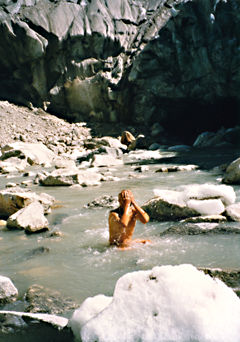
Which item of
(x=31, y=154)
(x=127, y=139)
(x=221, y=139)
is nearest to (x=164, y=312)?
(x=31, y=154)

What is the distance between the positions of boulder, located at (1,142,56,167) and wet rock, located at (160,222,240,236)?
9.77 m

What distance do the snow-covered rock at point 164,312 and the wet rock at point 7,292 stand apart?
0.78 m

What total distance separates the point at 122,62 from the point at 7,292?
75.4ft

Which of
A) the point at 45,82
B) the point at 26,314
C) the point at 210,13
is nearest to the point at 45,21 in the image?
the point at 45,82

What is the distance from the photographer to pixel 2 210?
5.43m

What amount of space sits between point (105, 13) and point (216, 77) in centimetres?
1030

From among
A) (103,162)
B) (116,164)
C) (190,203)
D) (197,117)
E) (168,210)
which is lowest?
(168,210)

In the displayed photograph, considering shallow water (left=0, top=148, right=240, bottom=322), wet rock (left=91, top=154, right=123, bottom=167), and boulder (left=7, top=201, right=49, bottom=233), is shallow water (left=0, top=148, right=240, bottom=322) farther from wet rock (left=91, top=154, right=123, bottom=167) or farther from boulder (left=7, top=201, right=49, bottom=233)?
wet rock (left=91, top=154, right=123, bottom=167)

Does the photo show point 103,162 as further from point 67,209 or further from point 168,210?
point 168,210

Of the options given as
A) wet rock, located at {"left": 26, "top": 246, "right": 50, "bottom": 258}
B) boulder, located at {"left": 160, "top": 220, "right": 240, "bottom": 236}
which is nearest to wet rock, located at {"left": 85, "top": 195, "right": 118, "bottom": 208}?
boulder, located at {"left": 160, "top": 220, "right": 240, "bottom": 236}

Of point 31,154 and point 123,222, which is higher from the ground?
point 31,154

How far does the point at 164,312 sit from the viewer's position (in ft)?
5.84

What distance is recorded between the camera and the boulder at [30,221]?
4406 mm

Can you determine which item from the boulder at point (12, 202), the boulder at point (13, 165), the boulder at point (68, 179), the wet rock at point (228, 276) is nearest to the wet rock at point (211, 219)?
the wet rock at point (228, 276)
